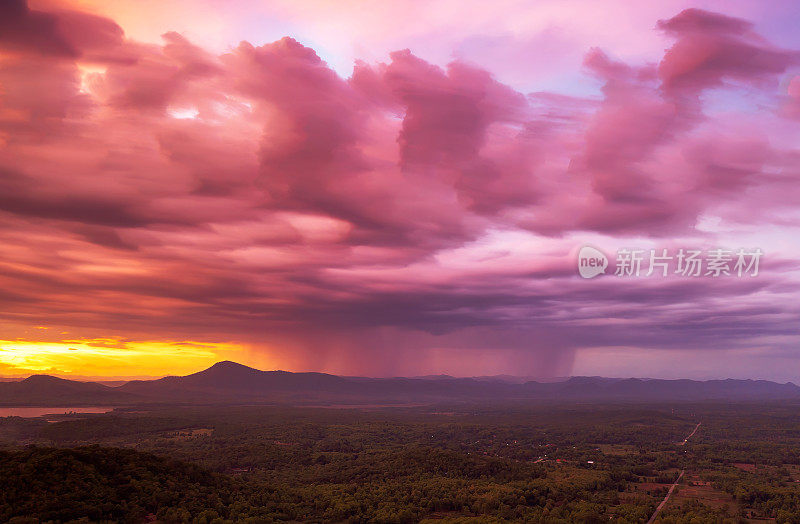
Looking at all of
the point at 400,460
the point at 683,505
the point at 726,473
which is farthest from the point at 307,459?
the point at 726,473

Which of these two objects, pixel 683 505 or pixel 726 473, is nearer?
pixel 683 505

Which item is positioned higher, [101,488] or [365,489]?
[101,488]

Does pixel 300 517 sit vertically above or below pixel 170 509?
below

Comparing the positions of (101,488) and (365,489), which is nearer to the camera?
(101,488)

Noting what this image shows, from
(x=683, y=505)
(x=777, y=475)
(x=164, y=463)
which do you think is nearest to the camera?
(x=164, y=463)

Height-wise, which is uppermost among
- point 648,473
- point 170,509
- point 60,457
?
point 60,457

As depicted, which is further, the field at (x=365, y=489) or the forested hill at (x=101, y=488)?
the field at (x=365, y=489)

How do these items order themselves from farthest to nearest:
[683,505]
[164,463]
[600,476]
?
[600,476]
[683,505]
[164,463]

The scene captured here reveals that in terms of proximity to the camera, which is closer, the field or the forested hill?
the forested hill

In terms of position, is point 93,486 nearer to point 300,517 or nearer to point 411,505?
point 300,517
